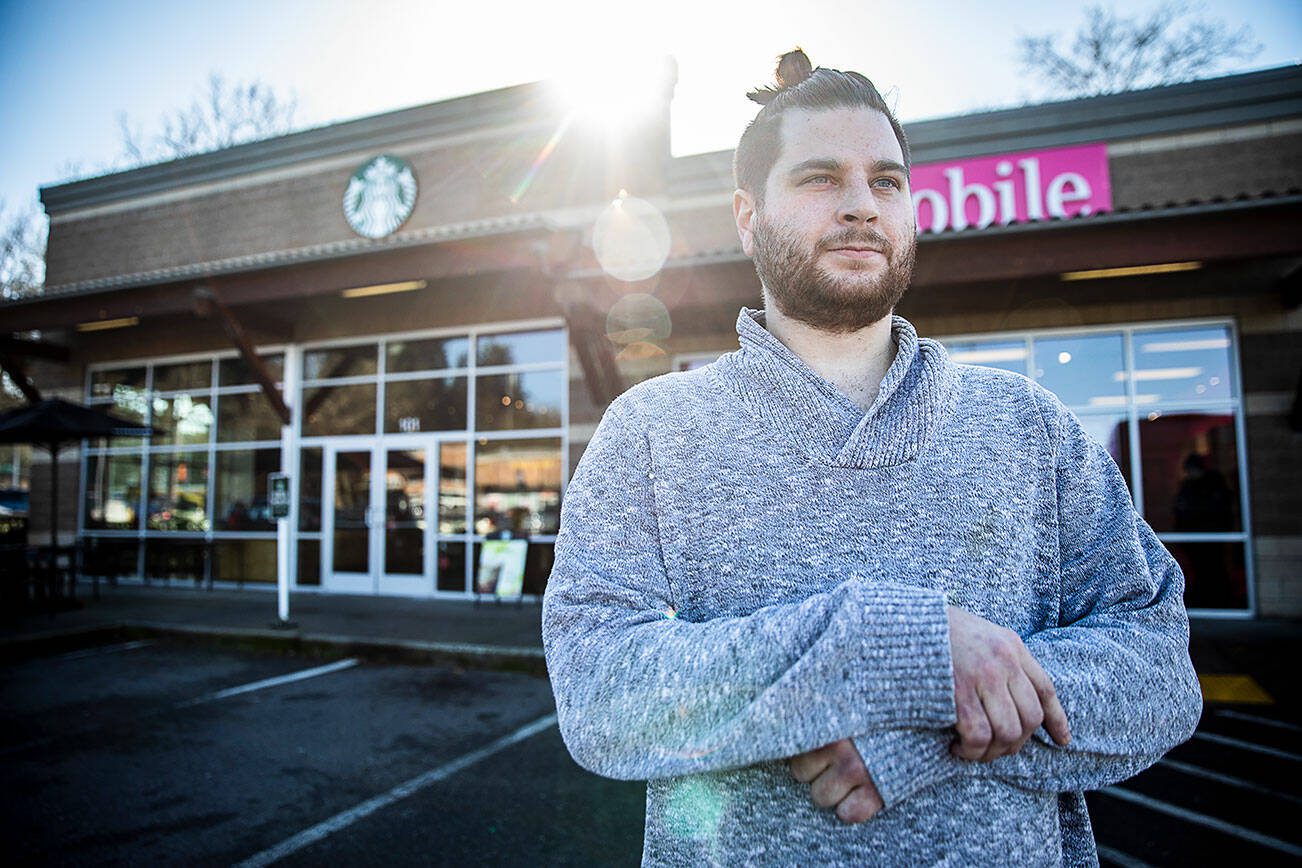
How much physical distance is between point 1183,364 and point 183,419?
15.5 meters

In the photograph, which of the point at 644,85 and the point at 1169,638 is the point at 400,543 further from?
the point at 1169,638

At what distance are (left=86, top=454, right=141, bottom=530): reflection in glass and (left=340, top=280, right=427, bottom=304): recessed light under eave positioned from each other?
20.5ft

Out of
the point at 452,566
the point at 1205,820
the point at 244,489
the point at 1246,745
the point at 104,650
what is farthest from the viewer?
the point at 244,489

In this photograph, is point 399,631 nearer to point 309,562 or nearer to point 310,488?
point 309,562

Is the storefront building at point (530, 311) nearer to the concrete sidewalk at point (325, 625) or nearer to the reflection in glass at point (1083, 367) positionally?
the reflection in glass at point (1083, 367)

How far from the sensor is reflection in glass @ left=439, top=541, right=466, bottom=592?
447 inches

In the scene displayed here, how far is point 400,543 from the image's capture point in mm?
11781

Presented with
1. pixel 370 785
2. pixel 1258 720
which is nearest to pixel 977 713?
pixel 370 785

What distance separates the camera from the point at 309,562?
12.3 m

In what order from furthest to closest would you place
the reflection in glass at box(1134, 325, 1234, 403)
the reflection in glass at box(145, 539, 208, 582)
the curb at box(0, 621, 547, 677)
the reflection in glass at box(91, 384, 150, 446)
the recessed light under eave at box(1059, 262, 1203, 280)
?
the reflection in glass at box(91, 384, 150, 446), the reflection in glass at box(145, 539, 208, 582), the reflection in glass at box(1134, 325, 1234, 403), the recessed light under eave at box(1059, 262, 1203, 280), the curb at box(0, 621, 547, 677)

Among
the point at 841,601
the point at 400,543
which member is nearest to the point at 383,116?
the point at 400,543

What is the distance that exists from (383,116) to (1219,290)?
40.0 feet

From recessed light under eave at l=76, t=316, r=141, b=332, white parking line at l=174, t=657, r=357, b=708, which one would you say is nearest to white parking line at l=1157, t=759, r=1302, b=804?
white parking line at l=174, t=657, r=357, b=708

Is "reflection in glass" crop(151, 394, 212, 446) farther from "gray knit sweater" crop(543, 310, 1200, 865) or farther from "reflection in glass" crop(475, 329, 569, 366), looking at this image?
"gray knit sweater" crop(543, 310, 1200, 865)
